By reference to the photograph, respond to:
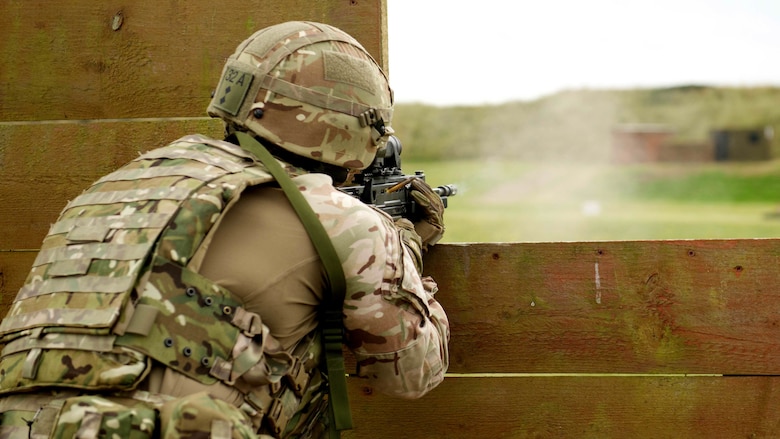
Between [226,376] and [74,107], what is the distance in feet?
5.99

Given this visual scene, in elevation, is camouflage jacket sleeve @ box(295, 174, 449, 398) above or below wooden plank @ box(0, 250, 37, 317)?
above

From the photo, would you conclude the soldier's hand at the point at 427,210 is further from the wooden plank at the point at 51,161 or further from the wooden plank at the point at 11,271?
the wooden plank at the point at 11,271

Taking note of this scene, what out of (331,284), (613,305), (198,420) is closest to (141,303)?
(198,420)

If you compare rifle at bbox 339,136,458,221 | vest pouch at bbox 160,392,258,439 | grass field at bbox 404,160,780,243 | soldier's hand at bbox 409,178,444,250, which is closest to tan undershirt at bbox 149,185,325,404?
vest pouch at bbox 160,392,258,439

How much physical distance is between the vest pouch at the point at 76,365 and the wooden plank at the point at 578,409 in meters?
1.49

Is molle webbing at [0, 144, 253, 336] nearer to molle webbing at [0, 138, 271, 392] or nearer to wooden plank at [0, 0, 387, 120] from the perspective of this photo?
molle webbing at [0, 138, 271, 392]

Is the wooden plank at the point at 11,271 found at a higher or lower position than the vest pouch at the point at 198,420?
lower

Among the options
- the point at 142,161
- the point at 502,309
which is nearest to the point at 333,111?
the point at 142,161

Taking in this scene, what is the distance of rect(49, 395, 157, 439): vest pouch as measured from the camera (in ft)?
6.06

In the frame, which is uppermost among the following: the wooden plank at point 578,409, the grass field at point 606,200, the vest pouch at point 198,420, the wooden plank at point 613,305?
the vest pouch at point 198,420

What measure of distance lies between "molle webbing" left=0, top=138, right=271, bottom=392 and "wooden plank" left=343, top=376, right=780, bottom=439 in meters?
1.43

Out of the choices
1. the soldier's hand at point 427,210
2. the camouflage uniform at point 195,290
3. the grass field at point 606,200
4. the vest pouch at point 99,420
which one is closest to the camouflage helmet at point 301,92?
the camouflage uniform at point 195,290

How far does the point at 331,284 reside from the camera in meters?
2.15

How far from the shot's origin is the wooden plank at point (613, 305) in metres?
3.08
